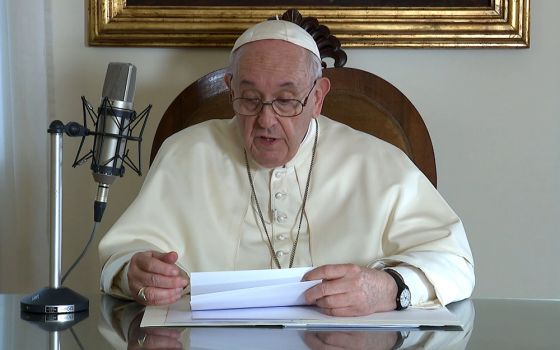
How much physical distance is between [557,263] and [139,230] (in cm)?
185

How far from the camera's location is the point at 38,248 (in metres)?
3.91

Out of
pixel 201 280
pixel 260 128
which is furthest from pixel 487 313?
pixel 260 128

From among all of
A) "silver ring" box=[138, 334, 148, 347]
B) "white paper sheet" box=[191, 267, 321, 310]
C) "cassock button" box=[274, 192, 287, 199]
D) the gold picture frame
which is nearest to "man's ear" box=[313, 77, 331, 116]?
"cassock button" box=[274, 192, 287, 199]

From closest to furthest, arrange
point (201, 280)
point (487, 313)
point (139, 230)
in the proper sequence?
point (201, 280) < point (487, 313) < point (139, 230)

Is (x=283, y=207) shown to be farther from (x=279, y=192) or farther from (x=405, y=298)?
(x=405, y=298)

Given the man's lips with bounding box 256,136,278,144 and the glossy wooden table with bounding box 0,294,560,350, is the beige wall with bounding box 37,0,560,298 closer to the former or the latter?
the man's lips with bounding box 256,136,278,144

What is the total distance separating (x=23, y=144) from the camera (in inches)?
153

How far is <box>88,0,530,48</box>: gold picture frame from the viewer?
12.5ft

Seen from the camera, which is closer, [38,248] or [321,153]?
[321,153]

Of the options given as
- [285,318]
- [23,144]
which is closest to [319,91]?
[285,318]

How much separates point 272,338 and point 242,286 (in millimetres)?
233

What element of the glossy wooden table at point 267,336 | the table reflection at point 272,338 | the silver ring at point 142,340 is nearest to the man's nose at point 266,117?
the glossy wooden table at point 267,336

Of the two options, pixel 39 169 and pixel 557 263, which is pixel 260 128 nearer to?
pixel 39 169

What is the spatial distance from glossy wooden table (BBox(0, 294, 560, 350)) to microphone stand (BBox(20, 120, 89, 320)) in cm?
4
